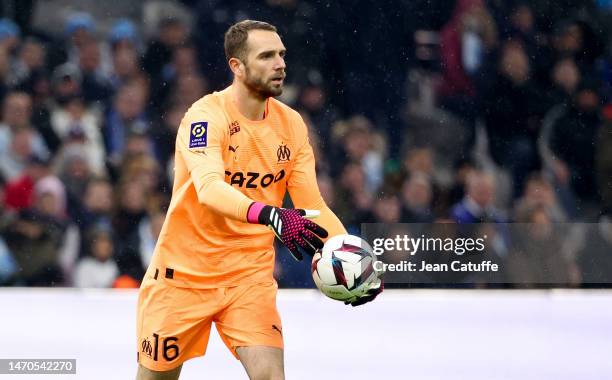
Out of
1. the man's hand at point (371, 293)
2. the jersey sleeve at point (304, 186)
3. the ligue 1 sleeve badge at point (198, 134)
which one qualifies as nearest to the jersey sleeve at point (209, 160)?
the ligue 1 sleeve badge at point (198, 134)

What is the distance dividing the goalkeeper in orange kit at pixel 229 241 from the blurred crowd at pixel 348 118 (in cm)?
438

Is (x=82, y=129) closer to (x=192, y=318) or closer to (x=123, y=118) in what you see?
(x=123, y=118)

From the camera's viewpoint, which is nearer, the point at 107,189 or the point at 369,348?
the point at 369,348

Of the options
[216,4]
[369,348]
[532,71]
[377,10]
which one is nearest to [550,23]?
[532,71]

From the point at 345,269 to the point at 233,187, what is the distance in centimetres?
56

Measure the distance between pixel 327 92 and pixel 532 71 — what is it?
5.43ft

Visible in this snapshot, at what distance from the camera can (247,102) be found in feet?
17.0

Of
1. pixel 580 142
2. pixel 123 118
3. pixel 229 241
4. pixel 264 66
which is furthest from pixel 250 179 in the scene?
pixel 580 142

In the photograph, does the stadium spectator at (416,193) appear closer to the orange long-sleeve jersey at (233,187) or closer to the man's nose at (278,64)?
the orange long-sleeve jersey at (233,187)

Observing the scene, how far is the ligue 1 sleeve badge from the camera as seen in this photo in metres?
4.95

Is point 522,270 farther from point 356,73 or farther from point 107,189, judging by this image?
point 107,189

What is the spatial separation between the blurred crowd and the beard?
14.6 ft

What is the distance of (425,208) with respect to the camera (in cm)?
974

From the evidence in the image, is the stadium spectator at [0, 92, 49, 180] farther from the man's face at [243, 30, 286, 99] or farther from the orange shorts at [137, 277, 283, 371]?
the man's face at [243, 30, 286, 99]
